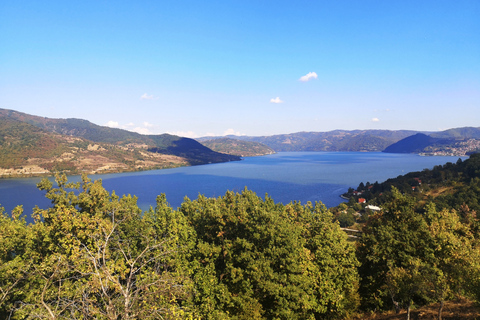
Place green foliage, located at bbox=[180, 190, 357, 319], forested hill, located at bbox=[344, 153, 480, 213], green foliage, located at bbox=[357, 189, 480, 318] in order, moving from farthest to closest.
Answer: forested hill, located at bbox=[344, 153, 480, 213], green foliage, located at bbox=[180, 190, 357, 319], green foliage, located at bbox=[357, 189, 480, 318]

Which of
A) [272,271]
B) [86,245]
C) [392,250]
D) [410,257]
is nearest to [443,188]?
[392,250]

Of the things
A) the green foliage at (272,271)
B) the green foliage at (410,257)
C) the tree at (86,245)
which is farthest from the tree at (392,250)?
the tree at (86,245)

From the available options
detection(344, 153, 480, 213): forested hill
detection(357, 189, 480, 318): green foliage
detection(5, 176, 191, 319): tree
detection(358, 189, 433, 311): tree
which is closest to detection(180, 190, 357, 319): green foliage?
detection(5, 176, 191, 319): tree

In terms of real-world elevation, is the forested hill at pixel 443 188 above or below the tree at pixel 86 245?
below

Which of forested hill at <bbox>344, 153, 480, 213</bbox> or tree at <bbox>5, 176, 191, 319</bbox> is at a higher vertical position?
tree at <bbox>5, 176, 191, 319</bbox>

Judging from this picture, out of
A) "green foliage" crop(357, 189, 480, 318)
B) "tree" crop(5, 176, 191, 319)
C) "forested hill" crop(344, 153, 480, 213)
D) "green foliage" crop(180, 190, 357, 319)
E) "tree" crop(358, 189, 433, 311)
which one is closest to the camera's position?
"tree" crop(5, 176, 191, 319)

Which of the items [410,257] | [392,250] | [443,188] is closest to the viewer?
[410,257]

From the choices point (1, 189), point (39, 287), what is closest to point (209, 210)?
point (39, 287)

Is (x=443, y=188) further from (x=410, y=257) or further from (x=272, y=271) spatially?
(x=272, y=271)

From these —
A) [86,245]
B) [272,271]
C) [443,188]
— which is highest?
[86,245]

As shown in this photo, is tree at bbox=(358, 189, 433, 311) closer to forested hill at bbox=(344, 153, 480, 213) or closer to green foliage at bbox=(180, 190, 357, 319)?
green foliage at bbox=(180, 190, 357, 319)

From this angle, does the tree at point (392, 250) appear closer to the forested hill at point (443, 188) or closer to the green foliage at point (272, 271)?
the green foliage at point (272, 271)

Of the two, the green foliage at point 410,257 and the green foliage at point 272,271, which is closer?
the green foliage at point 410,257

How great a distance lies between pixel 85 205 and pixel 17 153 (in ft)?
677
